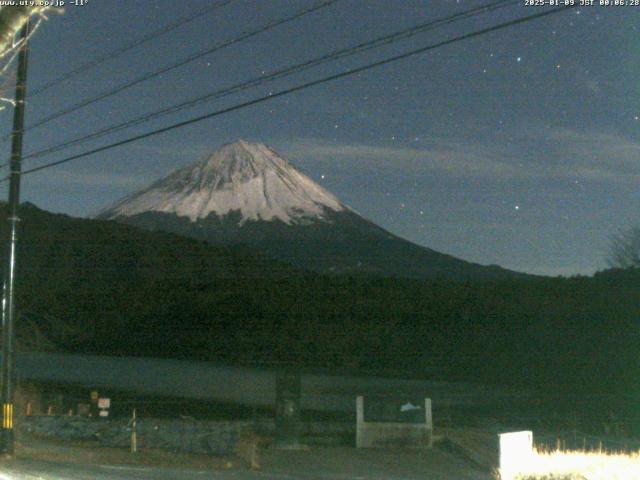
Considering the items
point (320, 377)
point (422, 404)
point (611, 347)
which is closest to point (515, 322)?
point (611, 347)

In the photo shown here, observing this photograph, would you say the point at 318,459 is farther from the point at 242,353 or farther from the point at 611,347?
the point at 242,353

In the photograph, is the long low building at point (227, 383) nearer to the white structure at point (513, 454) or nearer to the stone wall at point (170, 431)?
the stone wall at point (170, 431)

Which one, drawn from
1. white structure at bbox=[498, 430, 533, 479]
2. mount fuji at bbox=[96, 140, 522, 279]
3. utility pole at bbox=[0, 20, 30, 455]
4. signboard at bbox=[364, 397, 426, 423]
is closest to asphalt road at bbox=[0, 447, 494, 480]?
utility pole at bbox=[0, 20, 30, 455]

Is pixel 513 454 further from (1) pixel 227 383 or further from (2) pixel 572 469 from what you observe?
(1) pixel 227 383

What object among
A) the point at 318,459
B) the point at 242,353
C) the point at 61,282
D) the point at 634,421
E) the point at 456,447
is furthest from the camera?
the point at 61,282

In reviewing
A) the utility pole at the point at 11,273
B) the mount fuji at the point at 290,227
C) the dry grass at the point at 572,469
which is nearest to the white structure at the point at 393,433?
the utility pole at the point at 11,273

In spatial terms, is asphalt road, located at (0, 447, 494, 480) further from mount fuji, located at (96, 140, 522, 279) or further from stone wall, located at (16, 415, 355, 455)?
mount fuji, located at (96, 140, 522, 279)
